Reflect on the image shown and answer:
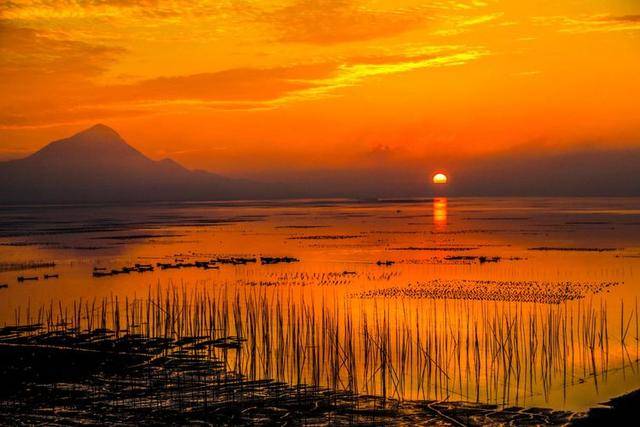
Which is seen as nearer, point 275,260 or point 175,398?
point 175,398

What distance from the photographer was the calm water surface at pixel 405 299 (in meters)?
17.4

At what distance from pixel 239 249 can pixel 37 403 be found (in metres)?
38.6

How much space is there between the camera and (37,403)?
1540cm

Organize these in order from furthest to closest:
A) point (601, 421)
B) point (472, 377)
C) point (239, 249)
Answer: point (239, 249)
point (472, 377)
point (601, 421)

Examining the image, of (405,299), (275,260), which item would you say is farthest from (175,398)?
(275,260)

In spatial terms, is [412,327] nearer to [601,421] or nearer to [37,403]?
[601,421]

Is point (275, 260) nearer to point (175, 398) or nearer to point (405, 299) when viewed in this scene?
point (405, 299)

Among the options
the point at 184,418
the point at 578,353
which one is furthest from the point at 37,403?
the point at 578,353

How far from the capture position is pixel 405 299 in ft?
93.6

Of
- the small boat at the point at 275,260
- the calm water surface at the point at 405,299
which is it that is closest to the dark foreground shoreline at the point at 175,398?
the calm water surface at the point at 405,299

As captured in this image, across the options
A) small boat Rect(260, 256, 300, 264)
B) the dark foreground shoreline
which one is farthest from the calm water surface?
small boat Rect(260, 256, 300, 264)

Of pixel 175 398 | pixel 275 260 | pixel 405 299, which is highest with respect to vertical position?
pixel 275 260

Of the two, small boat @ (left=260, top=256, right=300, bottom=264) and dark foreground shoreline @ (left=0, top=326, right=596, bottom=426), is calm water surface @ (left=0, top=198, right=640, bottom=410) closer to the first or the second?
dark foreground shoreline @ (left=0, top=326, right=596, bottom=426)

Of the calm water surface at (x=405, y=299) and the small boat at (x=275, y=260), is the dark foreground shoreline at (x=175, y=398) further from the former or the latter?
the small boat at (x=275, y=260)
